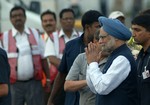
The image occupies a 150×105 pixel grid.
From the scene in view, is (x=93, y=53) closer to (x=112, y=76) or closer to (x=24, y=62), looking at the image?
(x=112, y=76)

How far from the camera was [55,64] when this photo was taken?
11.4 m

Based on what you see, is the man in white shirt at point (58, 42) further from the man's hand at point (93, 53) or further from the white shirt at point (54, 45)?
the man's hand at point (93, 53)

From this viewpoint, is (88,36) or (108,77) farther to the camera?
(88,36)

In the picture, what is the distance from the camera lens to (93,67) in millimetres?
7117

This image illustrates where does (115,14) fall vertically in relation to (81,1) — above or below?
above

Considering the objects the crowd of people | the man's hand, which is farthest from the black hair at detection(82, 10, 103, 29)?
the man's hand

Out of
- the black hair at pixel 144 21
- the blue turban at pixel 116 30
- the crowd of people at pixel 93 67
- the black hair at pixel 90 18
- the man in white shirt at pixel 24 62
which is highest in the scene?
the blue turban at pixel 116 30

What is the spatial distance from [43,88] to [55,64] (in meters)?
0.61

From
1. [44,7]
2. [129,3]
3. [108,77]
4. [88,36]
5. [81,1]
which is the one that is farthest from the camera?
[129,3]

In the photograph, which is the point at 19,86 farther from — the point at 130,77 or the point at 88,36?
the point at 130,77

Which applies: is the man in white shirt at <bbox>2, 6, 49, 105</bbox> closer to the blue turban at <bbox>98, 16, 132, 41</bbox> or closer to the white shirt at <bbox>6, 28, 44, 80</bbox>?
the white shirt at <bbox>6, 28, 44, 80</bbox>

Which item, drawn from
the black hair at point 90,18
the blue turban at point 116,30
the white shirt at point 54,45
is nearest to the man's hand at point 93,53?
the blue turban at point 116,30

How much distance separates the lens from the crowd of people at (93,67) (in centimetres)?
703

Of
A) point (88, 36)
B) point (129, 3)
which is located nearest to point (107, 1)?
point (129, 3)
